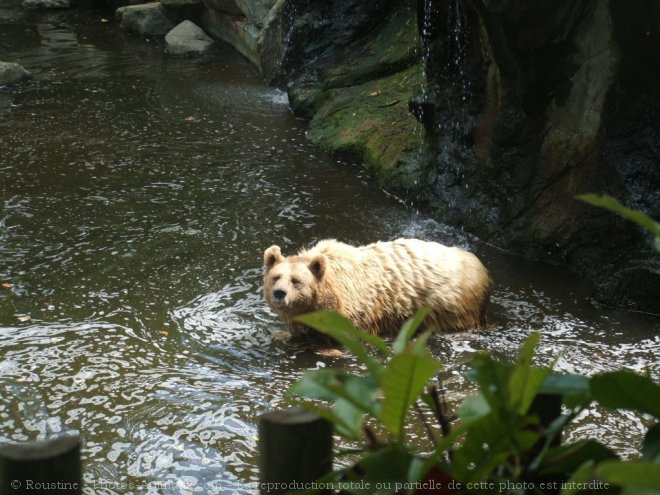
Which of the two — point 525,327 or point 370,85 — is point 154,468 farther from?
point 370,85

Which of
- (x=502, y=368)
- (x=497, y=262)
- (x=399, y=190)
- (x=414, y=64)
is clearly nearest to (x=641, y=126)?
(x=497, y=262)

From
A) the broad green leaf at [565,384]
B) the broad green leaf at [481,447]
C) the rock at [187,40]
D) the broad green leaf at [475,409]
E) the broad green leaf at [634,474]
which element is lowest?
the rock at [187,40]

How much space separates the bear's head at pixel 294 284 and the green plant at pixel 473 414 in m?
3.89

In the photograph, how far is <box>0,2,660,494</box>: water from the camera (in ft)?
17.1

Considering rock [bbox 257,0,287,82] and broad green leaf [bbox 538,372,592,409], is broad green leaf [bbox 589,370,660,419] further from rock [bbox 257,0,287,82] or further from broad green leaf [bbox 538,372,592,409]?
rock [bbox 257,0,287,82]

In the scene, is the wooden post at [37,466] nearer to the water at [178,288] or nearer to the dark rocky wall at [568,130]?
the water at [178,288]

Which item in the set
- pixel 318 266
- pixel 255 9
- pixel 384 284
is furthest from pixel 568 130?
pixel 255 9

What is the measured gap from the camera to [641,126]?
7613 mm

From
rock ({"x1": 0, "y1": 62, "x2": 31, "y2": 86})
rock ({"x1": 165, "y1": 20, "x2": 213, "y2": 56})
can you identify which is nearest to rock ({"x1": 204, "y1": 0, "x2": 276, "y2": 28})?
rock ({"x1": 165, "y1": 20, "x2": 213, "y2": 56})

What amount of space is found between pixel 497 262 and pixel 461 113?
1.89 metres

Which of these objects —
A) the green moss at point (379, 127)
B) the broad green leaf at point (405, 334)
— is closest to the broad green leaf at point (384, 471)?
the broad green leaf at point (405, 334)

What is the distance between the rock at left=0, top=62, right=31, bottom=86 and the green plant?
44.1ft

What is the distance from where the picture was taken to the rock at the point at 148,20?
19.4 metres

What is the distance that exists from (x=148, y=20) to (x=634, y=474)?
63.4 feet
